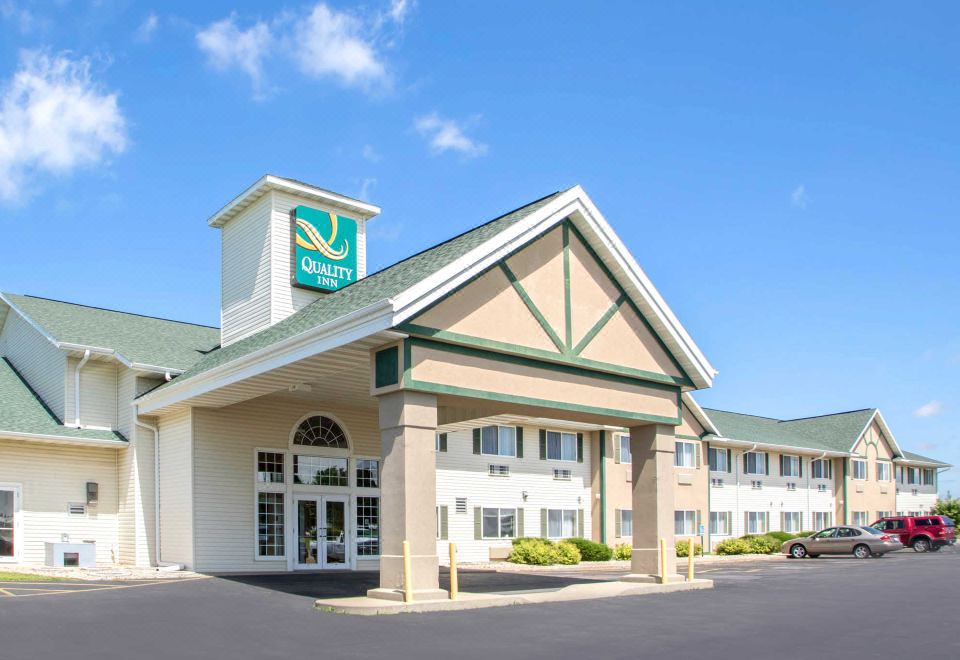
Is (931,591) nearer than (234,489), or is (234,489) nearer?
(931,591)

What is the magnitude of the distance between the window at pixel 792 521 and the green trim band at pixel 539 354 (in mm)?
32906

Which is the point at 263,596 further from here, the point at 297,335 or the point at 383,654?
the point at 383,654

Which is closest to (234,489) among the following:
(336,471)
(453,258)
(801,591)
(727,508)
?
(336,471)

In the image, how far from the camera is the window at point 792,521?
5109cm

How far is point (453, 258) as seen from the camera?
16703 millimetres

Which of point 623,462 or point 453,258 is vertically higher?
point 453,258

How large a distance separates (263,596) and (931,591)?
13.3 m

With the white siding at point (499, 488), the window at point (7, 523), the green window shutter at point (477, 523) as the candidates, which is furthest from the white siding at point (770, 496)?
the window at point (7, 523)

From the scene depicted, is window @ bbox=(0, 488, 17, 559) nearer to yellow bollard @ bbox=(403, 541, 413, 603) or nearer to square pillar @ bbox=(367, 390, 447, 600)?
square pillar @ bbox=(367, 390, 447, 600)

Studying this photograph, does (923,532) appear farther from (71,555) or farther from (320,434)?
(71,555)

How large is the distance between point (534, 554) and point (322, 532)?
11137 millimetres

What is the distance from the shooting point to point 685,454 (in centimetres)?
4416

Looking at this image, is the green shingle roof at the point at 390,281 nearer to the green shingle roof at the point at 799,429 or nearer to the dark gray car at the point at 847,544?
the dark gray car at the point at 847,544

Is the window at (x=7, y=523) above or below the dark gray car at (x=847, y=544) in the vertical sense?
above
